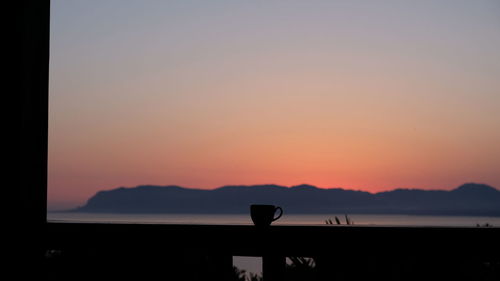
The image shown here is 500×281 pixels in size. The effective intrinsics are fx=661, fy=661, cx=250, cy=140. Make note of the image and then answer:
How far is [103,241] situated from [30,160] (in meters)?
0.65

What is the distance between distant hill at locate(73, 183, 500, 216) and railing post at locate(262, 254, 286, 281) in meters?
90.2

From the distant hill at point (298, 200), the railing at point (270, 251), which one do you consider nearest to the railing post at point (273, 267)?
the railing at point (270, 251)

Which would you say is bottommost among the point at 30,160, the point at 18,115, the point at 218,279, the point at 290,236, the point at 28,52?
the point at 218,279

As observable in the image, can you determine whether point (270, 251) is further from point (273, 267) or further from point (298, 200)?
point (298, 200)

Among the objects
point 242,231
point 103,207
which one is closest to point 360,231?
point 242,231

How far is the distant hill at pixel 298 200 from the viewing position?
9769cm

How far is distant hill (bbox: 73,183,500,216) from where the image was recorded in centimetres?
9769

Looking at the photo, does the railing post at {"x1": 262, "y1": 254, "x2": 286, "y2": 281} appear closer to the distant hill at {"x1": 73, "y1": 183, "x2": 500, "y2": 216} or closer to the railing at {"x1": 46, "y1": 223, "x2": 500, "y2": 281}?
the railing at {"x1": 46, "y1": 223, "x2": 500, "y2": 281}

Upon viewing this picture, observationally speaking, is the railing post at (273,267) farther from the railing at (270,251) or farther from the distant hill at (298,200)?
the distant hill at (298,200)

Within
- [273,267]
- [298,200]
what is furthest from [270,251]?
[298,200]

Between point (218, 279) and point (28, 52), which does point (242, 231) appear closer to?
point (218, 279)

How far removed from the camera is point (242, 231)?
216cm

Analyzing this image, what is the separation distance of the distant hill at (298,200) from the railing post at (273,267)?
3551 inches

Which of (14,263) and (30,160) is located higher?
(30,160)
